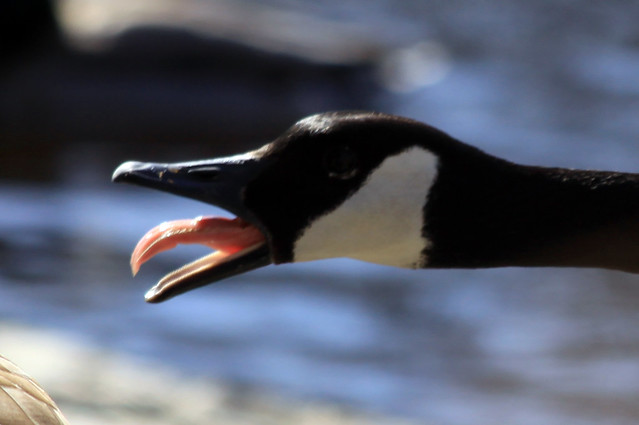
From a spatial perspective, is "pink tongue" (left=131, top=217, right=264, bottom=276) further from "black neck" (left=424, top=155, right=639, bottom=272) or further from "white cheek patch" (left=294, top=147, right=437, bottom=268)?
"black neck" (left=424, top=155, right=639, bottom=272)

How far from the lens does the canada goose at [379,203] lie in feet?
7.53

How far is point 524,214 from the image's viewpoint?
7.79 feet

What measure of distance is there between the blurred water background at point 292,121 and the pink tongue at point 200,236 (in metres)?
2.10

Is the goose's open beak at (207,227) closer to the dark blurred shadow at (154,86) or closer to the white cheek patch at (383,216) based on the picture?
the white cheek patch at (383,216)

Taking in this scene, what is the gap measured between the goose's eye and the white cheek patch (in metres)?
0.04

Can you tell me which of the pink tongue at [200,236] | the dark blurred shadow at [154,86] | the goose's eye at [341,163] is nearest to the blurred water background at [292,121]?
the dark blurred shadow at [154,86]

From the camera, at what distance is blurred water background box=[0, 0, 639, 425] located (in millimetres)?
4957

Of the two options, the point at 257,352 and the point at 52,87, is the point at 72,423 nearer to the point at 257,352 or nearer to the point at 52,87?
the point at 257,352

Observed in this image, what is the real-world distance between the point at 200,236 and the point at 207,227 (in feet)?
0.09

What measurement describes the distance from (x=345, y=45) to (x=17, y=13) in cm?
299

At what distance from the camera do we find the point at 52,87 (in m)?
9.05

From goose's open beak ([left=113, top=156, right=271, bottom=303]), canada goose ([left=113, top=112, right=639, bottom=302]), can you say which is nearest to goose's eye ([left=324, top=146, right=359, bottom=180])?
canada goose ([left=113, top=112, right=639, bottom=302])

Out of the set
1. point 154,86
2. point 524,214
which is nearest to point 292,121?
point 154,86

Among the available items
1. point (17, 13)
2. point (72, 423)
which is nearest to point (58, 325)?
point (72, 423)
